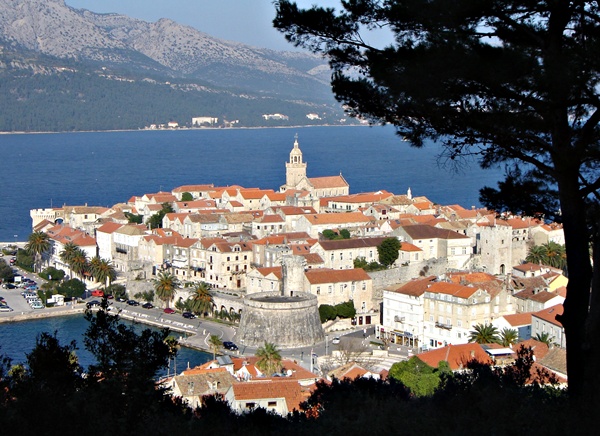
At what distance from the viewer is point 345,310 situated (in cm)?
4191

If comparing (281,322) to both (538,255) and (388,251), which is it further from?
(538,255)

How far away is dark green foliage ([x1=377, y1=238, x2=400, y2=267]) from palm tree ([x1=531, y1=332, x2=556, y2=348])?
14.0 meters

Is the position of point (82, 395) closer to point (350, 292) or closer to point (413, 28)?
point (413, 28)

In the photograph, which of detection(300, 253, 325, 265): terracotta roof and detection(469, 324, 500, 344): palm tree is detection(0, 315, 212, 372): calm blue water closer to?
detection(300, 253, 325, 265): terracotta roof

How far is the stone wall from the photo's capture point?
38.8 meters

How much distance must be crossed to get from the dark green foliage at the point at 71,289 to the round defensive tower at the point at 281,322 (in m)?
13.6

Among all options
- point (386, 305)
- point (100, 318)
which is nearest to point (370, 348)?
point (386, 305)

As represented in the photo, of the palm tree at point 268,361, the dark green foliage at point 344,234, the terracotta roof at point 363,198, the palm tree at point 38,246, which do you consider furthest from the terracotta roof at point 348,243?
the palm tree at point 38,246

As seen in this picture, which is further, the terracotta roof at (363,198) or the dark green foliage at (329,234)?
the terracotta roof at (363,198)

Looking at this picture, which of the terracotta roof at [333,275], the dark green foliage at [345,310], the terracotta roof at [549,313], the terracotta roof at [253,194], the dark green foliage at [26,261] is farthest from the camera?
the terracotta roof at [253,194]

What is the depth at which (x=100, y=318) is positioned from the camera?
42.6ft

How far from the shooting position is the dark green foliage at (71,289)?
50281 mm

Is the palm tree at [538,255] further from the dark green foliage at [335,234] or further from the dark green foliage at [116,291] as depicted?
the dark green foliage at [116,291]

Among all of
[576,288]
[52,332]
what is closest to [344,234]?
Result: [52,332]
